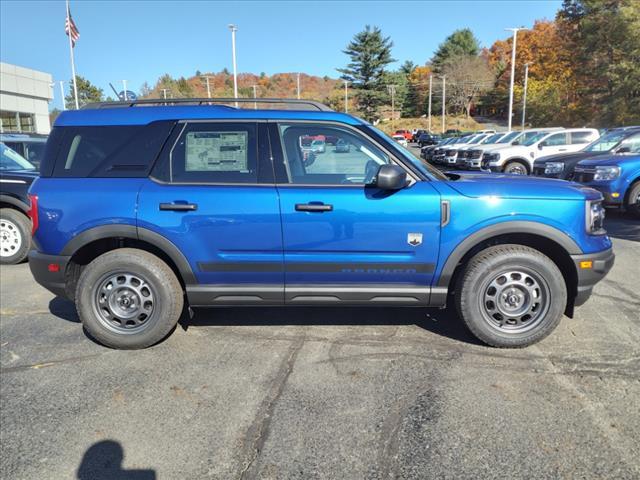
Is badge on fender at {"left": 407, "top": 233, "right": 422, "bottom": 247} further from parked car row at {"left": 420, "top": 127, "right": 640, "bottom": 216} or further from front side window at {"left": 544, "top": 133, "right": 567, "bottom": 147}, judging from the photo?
front side window at {"left": 544, "top": 133, "right": 567, "bottom": 147}

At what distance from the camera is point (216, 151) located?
3.77 meters

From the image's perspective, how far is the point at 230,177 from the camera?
3.71 m

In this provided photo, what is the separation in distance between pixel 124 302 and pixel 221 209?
1.15m

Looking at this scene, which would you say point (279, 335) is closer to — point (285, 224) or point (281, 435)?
point (285, 224)

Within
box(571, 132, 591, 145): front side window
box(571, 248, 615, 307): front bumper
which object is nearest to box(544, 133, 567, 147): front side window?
box(571, 132, 591, 145): front side window

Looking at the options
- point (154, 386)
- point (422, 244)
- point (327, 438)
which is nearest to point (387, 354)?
point (422, 244)

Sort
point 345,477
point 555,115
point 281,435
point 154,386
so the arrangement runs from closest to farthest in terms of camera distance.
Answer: point 345,477
point 281,435
point 154,386
point 555,115

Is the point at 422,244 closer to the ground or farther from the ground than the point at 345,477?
farther from the ground

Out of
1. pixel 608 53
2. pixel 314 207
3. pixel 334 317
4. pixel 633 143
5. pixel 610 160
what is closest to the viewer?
pixel 314 207

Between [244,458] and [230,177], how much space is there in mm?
2055

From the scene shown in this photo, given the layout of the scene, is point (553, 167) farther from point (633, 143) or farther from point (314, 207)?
point (314, 207)

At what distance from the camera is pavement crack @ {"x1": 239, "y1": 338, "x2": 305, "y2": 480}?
2496 mm

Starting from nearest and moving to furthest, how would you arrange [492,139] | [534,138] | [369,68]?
[534,138], [492,139], [369,68]

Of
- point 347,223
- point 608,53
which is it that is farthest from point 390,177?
point 608,53
